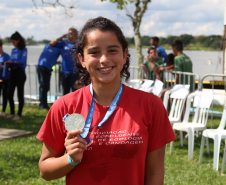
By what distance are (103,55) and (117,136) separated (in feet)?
1.42

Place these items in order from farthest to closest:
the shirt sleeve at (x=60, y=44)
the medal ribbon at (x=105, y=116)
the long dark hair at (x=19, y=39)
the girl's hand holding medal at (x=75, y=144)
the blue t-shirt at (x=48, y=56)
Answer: the blue t-shirt at (x=48, y=56)
the shirt sleeve at (x=60, y=44)
the long dark hair at (x=19, y=39)
the medal ribbon at (x=105, y=116)
the girl's hand holding medal at (x=75, y=144)

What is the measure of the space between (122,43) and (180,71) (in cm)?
586

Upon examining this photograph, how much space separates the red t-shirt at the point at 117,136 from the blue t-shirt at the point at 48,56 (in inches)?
287

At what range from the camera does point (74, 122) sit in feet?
4.72

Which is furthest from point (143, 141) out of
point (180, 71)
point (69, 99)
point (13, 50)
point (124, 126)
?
point (13, 50)

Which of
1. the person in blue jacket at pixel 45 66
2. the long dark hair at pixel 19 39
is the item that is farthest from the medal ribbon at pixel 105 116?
the person in blue jacket at pixel 45 66

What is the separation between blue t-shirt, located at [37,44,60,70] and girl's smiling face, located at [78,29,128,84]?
726cm

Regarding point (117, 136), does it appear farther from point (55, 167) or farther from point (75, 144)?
point (55, 167)

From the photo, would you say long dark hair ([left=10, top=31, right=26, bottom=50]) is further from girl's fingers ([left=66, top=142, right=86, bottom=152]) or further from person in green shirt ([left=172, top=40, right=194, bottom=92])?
girl's fingers ([left=66, top=142, right=86, bottom=152])

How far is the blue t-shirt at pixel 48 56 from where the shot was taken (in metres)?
8.70

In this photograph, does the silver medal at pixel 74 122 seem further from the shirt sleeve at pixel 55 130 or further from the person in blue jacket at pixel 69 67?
the person in blue jacket at pixel 69 67

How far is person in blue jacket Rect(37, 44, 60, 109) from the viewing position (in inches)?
344

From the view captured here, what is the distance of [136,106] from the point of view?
1612mm

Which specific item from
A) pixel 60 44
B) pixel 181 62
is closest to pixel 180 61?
pixel 181 62
